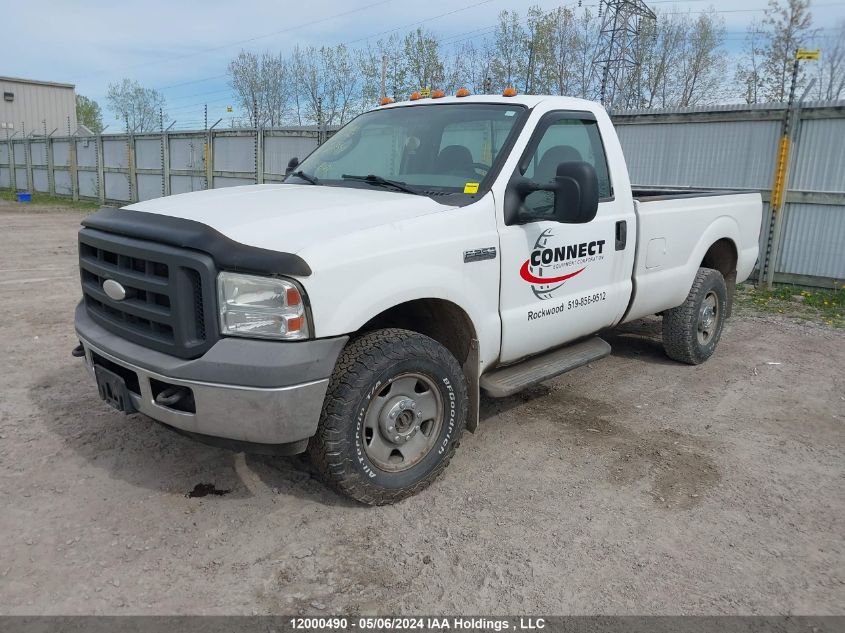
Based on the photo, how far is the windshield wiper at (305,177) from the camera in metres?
4.36

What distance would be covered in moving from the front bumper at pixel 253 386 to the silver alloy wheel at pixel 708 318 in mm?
4040

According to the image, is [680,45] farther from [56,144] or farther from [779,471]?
[779,471]

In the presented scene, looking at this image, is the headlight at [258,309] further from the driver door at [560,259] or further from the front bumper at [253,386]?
the driver door at [560,259]

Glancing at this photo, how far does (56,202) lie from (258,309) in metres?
27.1

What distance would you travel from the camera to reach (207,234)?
2914mm

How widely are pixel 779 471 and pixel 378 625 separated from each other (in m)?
2.63

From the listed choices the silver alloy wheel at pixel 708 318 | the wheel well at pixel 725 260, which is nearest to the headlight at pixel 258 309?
the silver alloy wheel at pixel 708 318

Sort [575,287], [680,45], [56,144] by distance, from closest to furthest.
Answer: [575,287] < [56,144] < [680,45]

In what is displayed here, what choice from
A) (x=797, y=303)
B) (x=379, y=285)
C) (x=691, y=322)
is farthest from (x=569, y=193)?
(x=797, y=303)

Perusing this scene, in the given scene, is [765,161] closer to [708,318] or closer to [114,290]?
[708,318]

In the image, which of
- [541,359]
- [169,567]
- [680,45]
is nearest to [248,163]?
[541,359]

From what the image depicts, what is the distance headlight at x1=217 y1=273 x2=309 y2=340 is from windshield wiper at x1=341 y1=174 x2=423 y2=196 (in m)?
1.19

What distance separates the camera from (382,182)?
3977 mm

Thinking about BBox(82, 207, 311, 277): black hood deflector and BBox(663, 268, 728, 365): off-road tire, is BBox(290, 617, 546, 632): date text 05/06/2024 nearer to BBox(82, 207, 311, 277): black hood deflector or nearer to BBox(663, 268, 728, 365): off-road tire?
BBox(82, 207, 311, 277): black hood deflector
